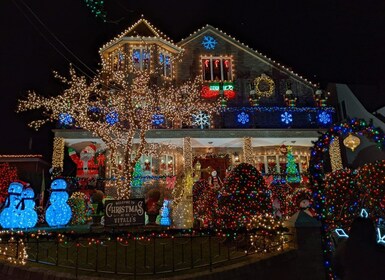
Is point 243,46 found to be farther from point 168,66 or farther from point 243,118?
point 243,118

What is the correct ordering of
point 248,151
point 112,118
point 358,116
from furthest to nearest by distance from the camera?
point 358,116, point 248,151, point 112,118

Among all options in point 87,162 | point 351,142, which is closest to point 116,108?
point 87,162

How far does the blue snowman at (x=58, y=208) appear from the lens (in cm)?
1302

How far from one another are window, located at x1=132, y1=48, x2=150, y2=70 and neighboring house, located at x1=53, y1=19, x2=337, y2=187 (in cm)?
6

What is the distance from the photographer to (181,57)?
22.5 m

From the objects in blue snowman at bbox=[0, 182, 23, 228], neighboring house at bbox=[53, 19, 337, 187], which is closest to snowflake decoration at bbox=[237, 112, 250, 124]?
neighboring house at bbox=[53, 19, 337, 187]

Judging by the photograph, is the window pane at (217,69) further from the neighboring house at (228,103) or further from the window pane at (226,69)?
the window pane at (226,69)

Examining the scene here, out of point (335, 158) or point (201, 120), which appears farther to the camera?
point (335, 158)

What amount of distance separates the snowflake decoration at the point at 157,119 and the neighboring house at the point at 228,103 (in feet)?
0.28

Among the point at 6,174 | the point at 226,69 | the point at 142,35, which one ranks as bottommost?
the point at 6,174

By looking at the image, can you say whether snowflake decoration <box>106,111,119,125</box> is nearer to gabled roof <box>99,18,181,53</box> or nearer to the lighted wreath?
gabled roof <box>99,18,181,53</box>

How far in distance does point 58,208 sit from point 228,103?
→ 1263 cm

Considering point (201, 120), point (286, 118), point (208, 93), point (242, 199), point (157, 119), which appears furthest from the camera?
point (208, 93)

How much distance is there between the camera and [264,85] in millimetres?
22672
